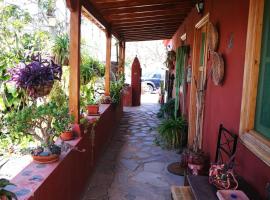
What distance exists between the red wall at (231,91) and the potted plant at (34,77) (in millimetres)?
1585

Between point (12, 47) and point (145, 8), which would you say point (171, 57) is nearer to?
point (145, 8)

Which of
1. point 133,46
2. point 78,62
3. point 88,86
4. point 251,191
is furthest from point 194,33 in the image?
point 133,46

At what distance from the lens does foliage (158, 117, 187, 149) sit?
4.65m

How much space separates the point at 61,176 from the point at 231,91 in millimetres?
1692

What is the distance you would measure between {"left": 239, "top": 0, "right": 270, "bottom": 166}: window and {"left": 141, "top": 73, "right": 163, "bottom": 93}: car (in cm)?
1351

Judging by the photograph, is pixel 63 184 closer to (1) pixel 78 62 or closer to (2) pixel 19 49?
(1) pixel 78 62

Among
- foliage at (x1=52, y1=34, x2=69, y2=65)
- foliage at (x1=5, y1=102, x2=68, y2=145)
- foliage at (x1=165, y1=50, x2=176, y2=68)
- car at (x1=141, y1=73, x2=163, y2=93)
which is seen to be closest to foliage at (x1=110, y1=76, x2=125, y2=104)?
foliage at (x1=165, y1=50, x2=176, y2=68)

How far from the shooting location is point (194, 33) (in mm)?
4551

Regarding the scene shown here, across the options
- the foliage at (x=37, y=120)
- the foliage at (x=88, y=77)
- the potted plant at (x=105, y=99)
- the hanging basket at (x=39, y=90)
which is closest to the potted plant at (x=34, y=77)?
the hanging basket at (x=39, y=90)

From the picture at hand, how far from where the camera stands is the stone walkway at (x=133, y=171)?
306cm

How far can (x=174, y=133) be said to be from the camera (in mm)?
4652

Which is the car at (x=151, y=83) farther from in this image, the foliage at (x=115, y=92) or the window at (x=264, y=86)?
the window at (x=264, y=86)

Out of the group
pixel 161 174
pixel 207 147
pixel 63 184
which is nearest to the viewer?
pixel 63 184

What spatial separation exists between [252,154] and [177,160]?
2.35 m
